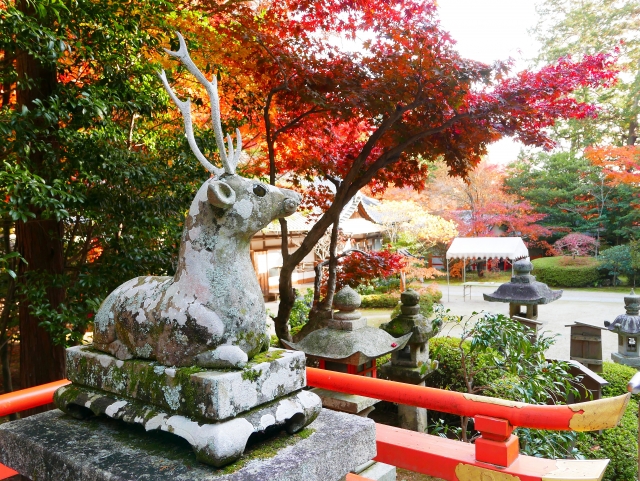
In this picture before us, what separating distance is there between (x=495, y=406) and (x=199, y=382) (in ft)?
4.66

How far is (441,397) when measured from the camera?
2.25 m

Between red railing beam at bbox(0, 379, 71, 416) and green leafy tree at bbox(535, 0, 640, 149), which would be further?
green leafy tree at bbox(535, 0, 640, 149)

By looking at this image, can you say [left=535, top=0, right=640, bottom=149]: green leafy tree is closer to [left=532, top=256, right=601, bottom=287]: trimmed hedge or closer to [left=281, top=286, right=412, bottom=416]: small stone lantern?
[left=532, top=256, right=601, bottom=287]: trimmed hedge

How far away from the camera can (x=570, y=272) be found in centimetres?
1894

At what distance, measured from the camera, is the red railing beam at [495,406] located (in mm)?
1894

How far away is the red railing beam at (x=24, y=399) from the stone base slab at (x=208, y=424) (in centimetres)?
51

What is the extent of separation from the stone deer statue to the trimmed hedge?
20.1 metres

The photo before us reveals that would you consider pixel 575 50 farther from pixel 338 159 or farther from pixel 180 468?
pixel 180 468

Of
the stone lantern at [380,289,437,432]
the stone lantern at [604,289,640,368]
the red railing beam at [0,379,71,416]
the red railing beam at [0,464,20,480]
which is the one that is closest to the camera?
the red railing beam at [0,464,20,480]

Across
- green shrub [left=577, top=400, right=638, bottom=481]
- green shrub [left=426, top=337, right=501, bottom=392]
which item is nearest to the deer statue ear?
green shrub [left=577, top=400, right=638, bottom=481]

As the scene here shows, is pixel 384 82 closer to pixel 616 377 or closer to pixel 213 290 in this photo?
pixel 213 290

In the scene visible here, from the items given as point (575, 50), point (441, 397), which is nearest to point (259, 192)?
point (441, 397)

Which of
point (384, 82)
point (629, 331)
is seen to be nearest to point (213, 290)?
point (384, 82)

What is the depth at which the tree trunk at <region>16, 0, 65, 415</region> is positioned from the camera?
367cm
